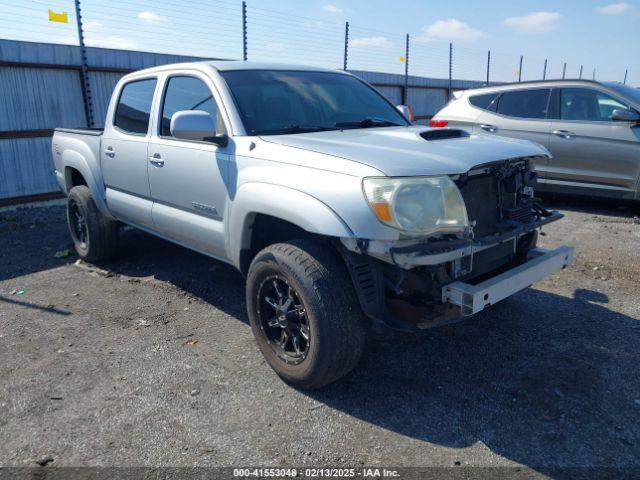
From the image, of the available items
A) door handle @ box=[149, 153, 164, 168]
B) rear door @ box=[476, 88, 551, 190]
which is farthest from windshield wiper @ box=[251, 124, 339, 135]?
rear door @ box=[476, 88, 551, 190]

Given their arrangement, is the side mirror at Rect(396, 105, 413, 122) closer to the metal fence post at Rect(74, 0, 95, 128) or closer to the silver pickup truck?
the silver pickup truck

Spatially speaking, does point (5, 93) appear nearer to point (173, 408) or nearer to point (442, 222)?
point (173, 408)

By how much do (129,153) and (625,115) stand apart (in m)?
6.14

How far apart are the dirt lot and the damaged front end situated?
22.0 inches

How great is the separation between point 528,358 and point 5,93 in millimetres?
8351

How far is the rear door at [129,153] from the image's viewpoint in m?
4.54

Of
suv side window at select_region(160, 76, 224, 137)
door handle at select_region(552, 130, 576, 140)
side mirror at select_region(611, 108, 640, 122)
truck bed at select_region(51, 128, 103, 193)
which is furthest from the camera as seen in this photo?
door handle at select_region(552, 130, 576, 140)

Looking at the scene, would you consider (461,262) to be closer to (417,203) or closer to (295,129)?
(417,203)

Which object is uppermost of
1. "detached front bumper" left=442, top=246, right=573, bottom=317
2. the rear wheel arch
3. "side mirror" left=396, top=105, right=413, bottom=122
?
"side mirror" left=396, top=105, right=413, bottom=122

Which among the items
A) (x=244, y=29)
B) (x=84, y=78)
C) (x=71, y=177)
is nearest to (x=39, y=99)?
(x=84, y=78)

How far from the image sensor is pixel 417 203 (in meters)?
2.72

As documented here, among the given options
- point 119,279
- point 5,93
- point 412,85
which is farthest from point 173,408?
point 412,85

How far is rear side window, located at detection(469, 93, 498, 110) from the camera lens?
8.29 metres

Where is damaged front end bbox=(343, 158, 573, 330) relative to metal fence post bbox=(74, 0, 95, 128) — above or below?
below
